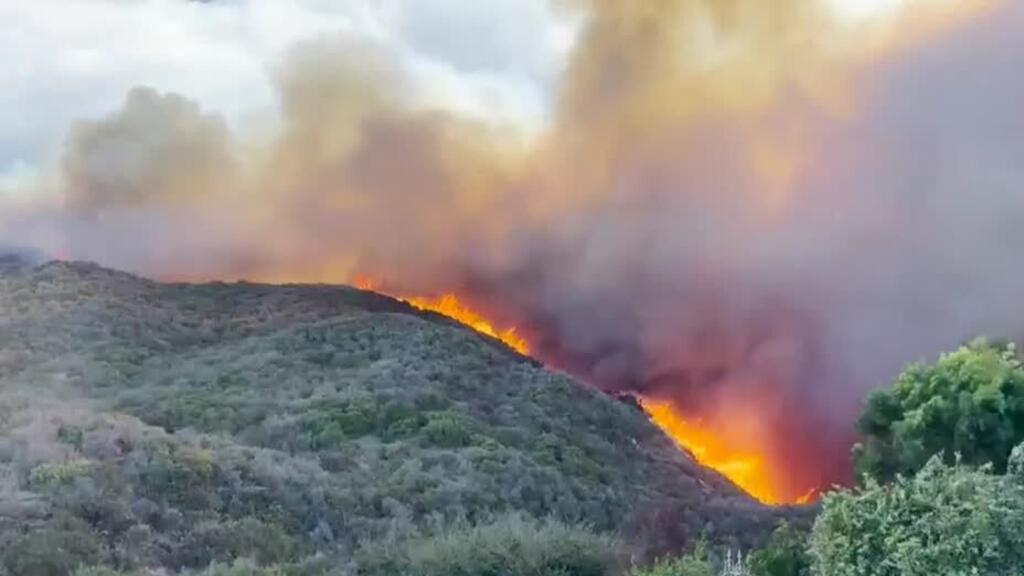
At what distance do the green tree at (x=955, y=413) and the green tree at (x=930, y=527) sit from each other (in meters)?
8.74

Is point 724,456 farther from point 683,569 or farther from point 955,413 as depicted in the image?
point 683,569

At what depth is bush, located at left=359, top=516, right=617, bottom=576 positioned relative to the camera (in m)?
20.1

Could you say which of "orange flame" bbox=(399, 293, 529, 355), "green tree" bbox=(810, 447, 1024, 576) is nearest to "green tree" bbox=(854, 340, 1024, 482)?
"green tree" bbox=(810, 447, 1024, 576)

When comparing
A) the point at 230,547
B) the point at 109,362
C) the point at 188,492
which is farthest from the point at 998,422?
the point at 109,362

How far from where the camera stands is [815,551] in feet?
47.7

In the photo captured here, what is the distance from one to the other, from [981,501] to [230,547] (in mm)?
14478

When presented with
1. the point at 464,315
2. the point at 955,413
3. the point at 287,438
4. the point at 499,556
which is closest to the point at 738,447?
the point at 464,315

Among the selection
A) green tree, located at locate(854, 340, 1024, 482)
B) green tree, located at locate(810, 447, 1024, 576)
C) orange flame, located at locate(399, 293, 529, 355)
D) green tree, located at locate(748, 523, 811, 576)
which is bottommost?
green tree, located at locate(810, 447, 1024, 576)

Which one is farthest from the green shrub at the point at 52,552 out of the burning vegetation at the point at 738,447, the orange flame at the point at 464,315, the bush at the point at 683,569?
the orange flame at the point at 464,315

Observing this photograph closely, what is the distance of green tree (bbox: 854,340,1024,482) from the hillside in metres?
4.42

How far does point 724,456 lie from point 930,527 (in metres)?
36.1

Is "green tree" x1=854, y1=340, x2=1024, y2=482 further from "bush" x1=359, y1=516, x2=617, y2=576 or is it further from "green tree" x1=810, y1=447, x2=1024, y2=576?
"green tree" x1=810, y1=447, x2=1024, y2=576

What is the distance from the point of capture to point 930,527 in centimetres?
1320

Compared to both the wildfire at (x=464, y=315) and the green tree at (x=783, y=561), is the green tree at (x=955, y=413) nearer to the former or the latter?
the green tree at (x=783, y=561)
